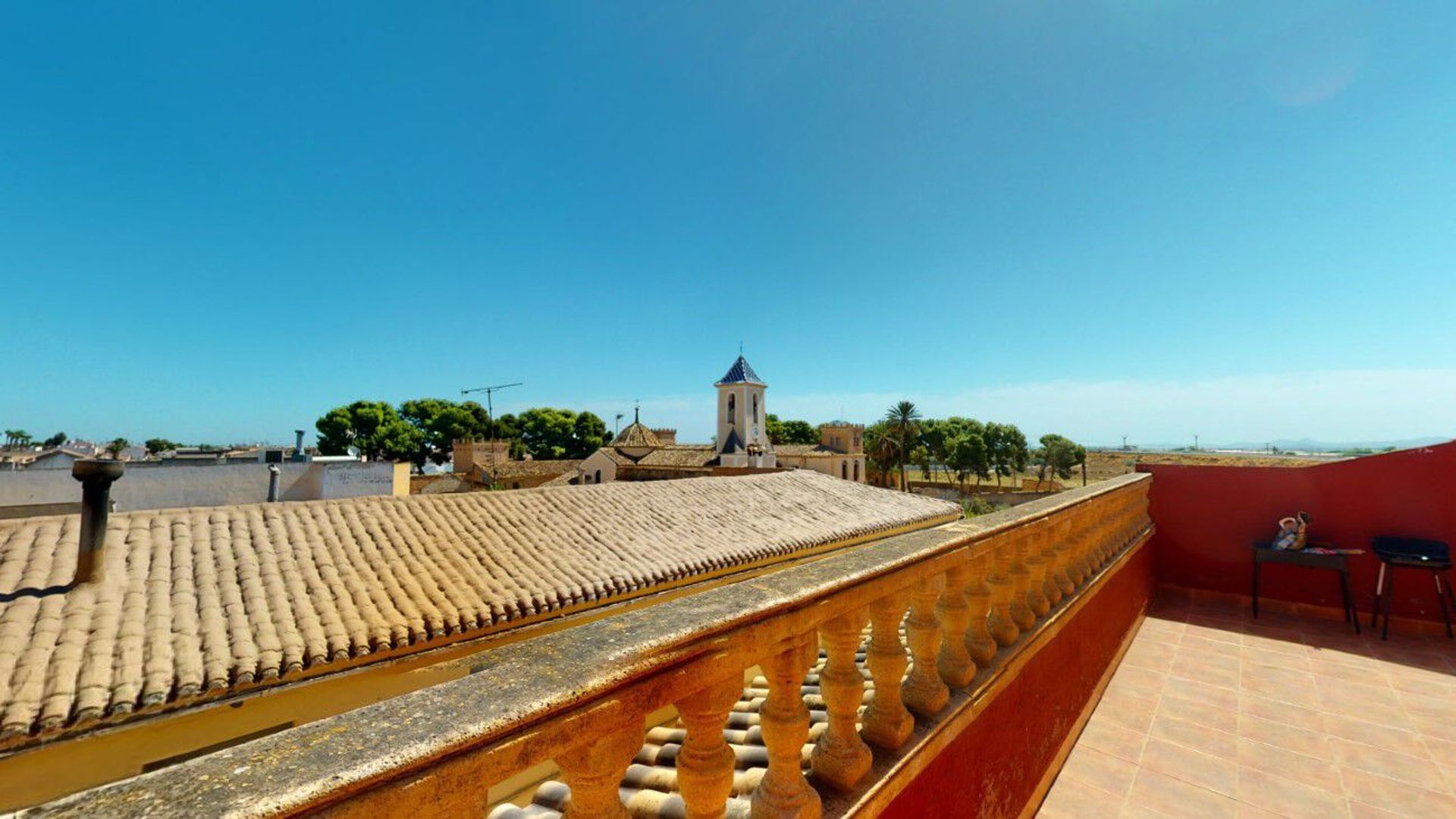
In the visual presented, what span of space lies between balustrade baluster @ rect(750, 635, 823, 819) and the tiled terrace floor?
7.61 ft

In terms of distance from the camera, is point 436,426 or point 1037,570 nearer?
point 1037,570

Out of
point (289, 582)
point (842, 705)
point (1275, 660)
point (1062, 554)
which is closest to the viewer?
point (842, 705)

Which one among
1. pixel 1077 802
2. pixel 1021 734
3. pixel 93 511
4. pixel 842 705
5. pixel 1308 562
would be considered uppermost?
pixel 842 705

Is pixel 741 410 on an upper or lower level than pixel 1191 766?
upper

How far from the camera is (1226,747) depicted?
340 centimetres

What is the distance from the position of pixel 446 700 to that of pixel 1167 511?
28.2 feet

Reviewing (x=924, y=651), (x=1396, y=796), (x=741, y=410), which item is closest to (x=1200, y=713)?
(x=1396, y=796)

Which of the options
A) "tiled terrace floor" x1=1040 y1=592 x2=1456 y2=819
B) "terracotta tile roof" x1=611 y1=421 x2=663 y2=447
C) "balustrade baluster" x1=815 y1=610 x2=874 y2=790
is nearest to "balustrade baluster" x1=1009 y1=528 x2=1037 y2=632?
"tiled terrace floor" x1=1040 y1=592 x2=1456 y2=819

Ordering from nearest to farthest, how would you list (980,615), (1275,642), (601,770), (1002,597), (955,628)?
(601,770) < (955,628) < (980,615) < (1002,597) < (1275,642)

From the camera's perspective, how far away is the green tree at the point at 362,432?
154ft

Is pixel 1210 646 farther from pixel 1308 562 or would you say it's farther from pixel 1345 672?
pixel 1308 562

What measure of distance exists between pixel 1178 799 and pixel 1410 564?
475 cm

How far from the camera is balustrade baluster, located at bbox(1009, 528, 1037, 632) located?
9.09 ft

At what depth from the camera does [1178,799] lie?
296 centimetres
